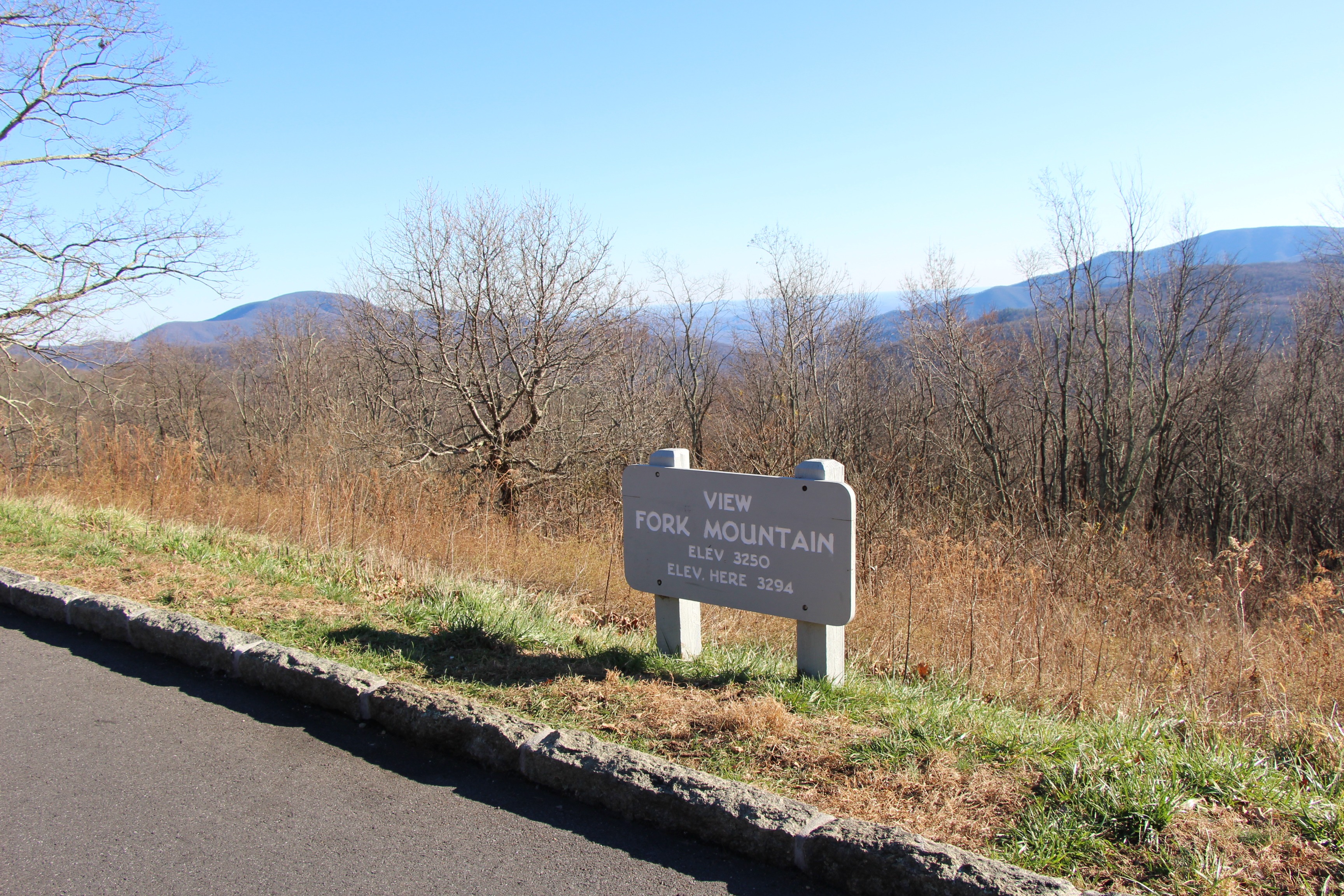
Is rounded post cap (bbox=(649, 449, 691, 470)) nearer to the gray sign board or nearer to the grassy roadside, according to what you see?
the gray sign board

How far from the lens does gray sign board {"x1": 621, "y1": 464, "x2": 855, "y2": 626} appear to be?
3854 mm

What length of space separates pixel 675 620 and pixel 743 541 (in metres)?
0.68

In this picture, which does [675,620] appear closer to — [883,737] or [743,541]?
[743,541]

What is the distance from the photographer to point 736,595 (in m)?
4.18

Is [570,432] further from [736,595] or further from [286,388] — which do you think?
[286,388]

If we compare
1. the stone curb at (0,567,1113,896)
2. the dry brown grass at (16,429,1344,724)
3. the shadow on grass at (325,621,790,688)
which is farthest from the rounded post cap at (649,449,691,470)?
the dry brown grass at (16,429,1344,724)

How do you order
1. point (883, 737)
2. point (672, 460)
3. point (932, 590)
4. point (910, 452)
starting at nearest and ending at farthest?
point (883, 737) < point (672, 460) < point (932, 590) < point (910, 452)

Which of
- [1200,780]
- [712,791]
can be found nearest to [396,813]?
[712,791]

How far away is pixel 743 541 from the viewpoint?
4.12 metres

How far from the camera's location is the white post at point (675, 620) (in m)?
4.42

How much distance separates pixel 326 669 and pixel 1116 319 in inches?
1010

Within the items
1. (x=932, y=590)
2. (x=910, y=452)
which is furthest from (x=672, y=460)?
(x=910, y=452)

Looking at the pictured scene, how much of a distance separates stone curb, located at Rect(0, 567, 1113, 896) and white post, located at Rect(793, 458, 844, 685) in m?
1.23

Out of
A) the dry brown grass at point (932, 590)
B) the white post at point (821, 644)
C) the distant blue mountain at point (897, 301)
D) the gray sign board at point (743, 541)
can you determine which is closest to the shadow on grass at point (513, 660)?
the white post at point (821, 644)
